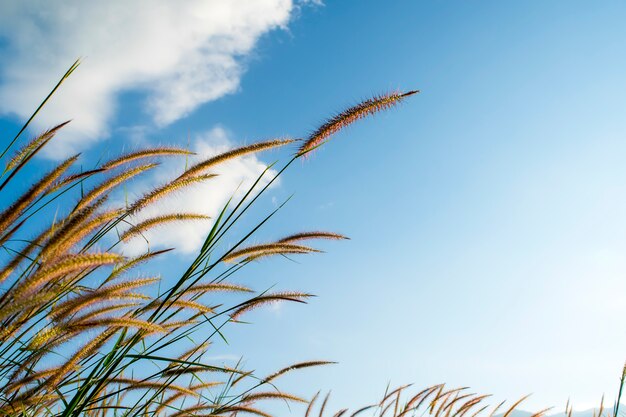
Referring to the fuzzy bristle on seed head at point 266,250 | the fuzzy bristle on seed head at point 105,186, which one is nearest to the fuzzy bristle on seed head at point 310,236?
the fuzzy bristle on seed head at point 266,250

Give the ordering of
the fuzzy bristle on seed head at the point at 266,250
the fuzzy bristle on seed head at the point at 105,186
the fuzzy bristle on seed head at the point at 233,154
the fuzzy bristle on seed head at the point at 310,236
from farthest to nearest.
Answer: the fuzzy bristle on seed head at the point at 310,236
the fuzzy bristle on seed head at the point at 266,250
the fuzzy bristle on seed head at the point at 233,154
the fuzzy bristle on seed head at the point at 105,186

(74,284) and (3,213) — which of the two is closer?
(3,213)

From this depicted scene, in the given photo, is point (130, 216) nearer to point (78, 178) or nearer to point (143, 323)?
point (78, 178)

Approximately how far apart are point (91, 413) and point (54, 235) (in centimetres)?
238

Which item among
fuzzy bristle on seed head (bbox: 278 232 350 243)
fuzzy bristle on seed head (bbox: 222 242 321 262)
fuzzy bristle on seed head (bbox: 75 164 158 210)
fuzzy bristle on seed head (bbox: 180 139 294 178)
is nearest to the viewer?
fuzzy bristle on seed head (bbox: 75 164 158 210)

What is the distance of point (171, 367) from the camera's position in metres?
3.01

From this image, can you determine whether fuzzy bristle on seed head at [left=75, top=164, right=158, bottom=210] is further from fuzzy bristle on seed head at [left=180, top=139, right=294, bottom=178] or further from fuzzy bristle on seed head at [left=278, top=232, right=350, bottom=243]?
fuzzy bristle on seed head at [left=278, top=232, right=350, bottom=243]

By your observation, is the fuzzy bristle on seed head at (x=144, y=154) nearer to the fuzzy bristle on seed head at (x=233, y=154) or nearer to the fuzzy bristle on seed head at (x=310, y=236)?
the fuzzy bristle on seed head at (x=233, y=154)

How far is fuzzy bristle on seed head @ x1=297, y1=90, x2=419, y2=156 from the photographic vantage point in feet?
10.1

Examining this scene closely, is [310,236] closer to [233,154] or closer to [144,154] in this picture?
[233,154]

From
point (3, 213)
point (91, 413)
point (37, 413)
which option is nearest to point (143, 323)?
point (3, 213)

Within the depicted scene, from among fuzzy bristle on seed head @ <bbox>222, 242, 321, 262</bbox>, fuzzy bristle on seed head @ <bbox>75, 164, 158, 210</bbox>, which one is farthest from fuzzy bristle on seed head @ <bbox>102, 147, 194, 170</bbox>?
fuzzy bristle on seed head @ <bbox>222, 242, 321, 262</bbox>

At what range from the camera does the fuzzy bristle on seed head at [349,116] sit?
10.1 feet

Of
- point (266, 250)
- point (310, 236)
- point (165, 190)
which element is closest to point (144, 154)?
point (165, 190)
